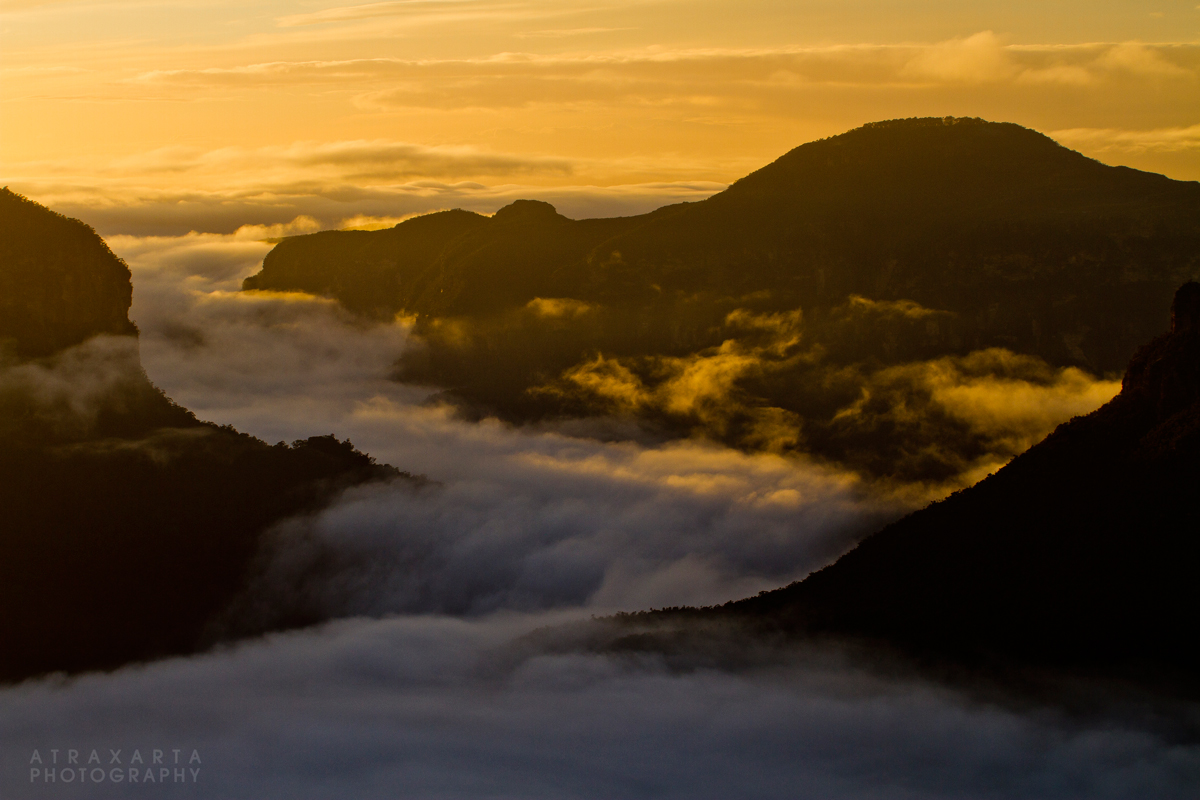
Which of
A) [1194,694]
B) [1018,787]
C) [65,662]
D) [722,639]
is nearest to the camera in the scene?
[1194,694]

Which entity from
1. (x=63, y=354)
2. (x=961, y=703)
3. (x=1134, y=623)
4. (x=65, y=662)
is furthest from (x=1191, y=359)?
(x=63, y=354)

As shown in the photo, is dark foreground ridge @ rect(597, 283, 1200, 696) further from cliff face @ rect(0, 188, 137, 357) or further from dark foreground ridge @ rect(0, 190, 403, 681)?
cliff face @ rect(0, 188, 137, 357)

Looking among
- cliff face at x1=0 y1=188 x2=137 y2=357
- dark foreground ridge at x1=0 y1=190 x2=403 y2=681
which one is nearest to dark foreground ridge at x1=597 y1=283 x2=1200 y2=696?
dark foreground ridge at x1=0 y1=190 x2=403 y2=681

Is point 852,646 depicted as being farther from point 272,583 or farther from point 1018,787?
point 272,583

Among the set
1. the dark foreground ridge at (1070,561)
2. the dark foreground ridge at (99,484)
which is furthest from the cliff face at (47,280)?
the dark foreground ridge at (1070,561)

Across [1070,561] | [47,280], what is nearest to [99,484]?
[47,280]

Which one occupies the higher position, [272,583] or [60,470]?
[60,470]
